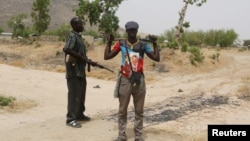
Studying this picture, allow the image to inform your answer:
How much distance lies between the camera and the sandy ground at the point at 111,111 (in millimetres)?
6637

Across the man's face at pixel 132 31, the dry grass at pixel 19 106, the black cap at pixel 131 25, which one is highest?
the black cap at pixel 131 25

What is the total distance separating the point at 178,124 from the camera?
741 cm

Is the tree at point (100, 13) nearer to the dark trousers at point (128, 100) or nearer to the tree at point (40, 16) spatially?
the tree at point (40, 16)

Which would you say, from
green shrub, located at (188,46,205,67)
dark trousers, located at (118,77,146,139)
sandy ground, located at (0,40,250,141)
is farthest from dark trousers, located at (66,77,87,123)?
green shrub, located at (188,46,205,67)

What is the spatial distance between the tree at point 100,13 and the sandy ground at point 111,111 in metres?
13.2

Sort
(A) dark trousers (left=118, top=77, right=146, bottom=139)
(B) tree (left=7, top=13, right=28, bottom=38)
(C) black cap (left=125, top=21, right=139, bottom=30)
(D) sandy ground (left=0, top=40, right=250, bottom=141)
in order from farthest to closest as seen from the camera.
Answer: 1. (B) tree (left=7, top=13, right=28, bottom=38)
2. (D) sandy ground (left=0, top=40, right=250, bottom=141)
3. (A) dark trousers (left=118, top=77, right=146, bottom=139)
4. (C) black cap (left=125, top=21, right=139, bottom=30)

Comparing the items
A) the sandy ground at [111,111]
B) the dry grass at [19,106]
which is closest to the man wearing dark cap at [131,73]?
the sandy ground at [111,111]

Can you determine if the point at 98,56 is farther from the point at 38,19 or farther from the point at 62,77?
the point at 38,19

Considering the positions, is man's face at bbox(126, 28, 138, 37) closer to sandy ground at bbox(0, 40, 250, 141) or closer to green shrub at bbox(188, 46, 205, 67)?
sandy ground at bbox(0, 40, 250, 141)

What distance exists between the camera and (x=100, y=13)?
29016 mm

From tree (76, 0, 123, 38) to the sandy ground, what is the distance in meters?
13.2

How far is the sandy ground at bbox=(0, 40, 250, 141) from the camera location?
6637mm

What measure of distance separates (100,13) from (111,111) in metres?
20.7

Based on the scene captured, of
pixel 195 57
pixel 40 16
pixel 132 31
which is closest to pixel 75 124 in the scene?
pixel 132 31
